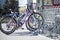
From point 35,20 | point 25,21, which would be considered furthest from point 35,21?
point 25,21

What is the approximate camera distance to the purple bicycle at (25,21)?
12812 mm

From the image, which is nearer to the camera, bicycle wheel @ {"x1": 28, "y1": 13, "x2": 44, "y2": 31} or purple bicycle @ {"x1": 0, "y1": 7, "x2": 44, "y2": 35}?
purple bicycle @ {"x1": 0, "y1": 7, "x2": 44, "y2": 35}

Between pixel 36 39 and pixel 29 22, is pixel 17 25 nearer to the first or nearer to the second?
pixel 29 22

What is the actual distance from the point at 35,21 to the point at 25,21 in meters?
0.52

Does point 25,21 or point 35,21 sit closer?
point 25,21

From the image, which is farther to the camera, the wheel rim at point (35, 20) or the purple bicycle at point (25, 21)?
the wheel rim at point (35, 20)

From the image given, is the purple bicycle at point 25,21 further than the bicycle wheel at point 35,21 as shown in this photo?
No

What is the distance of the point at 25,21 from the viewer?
43.0 ft

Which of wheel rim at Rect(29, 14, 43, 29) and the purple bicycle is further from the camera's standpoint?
wheel rim at Rect(29, 14, 43, 29)

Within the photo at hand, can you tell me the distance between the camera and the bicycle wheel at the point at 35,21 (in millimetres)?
13164

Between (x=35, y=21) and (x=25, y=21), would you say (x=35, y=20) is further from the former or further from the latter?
(x=25, y=21)

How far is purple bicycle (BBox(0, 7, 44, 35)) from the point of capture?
504 inches

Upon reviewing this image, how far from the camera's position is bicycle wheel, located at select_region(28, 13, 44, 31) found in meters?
13.2

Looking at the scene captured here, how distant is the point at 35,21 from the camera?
13297 mm
